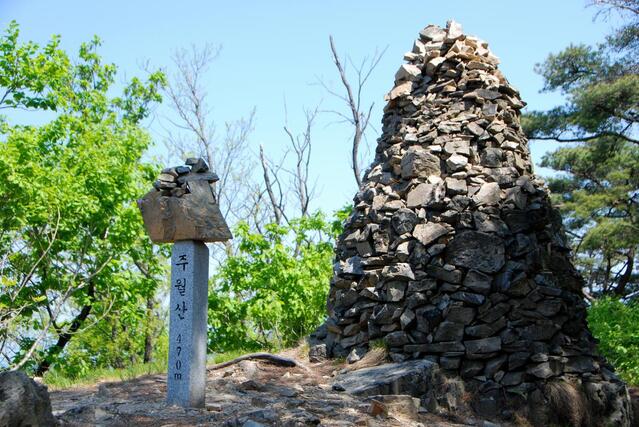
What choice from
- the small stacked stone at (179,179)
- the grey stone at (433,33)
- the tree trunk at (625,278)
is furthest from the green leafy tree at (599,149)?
the small stacked stone at (179,179)

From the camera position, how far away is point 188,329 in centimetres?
578

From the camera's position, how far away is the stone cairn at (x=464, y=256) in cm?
717

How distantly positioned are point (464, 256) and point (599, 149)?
916cm

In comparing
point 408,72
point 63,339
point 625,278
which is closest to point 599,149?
point 625,278

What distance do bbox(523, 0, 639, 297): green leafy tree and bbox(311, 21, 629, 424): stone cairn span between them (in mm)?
5913

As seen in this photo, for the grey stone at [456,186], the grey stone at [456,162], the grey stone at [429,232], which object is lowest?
the grey stone at [429,232]

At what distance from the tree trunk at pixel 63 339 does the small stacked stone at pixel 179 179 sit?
7.16 meters

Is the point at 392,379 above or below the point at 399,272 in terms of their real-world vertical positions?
below

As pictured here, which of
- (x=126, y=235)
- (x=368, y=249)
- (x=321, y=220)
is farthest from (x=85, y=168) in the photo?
(x=368, y=249)

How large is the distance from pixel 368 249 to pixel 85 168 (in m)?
6.77

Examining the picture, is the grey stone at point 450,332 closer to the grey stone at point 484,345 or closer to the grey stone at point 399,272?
the grey stone at point 484,345

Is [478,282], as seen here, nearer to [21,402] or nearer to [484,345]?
[484,345]

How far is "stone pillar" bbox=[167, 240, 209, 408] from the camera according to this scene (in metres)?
5.75

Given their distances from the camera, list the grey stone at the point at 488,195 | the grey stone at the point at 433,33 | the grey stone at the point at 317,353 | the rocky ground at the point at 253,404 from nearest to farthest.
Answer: the rocky ground at the point at 253,404, the grey stone at the point at 488,195, the grey stone at the point at 317,353, the grey stone at the point at 433,33
